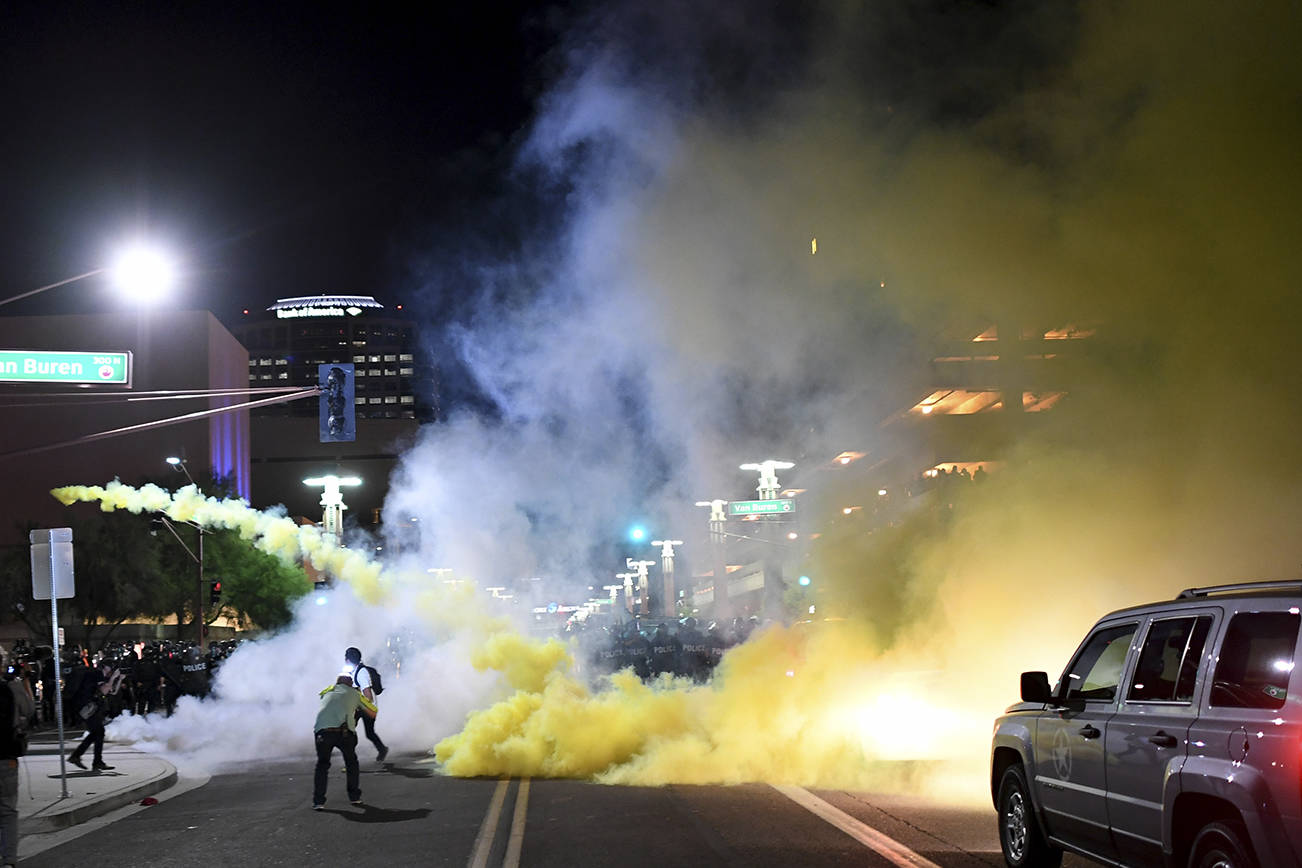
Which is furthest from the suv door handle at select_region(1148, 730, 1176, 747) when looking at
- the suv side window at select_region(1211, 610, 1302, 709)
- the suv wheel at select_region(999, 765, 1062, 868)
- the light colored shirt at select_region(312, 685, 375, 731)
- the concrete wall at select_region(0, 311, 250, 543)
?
the concrete wall at select_region(0, 311, 250, 543)

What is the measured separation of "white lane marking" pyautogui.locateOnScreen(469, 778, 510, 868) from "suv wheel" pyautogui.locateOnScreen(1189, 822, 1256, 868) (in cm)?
491

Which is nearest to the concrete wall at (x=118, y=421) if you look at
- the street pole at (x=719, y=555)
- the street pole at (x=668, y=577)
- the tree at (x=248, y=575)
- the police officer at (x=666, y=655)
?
the tree at (x=248, y=575)

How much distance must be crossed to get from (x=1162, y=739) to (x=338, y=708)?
8.74 metres

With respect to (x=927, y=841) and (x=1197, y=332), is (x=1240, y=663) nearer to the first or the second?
(x=927, y=841)

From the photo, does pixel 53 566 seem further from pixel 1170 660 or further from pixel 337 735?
pixel 1170 660

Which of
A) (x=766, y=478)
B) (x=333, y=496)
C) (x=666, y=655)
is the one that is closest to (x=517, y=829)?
(x=666, y=655)

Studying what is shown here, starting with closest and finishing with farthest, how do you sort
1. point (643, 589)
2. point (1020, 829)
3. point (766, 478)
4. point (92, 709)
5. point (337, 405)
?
point (1020, 829), point (92, 709), point (337, 405), point (766, 478), point (643, 589)

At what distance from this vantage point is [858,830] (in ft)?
31.3

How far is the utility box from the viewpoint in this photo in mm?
14109

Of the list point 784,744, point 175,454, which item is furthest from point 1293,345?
point 175,454

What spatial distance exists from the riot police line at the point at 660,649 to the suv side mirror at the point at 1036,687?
59.9ft

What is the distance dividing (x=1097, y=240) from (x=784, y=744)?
7.21 meters

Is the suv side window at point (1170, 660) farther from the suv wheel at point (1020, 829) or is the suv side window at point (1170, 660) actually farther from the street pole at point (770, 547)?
the street pole at point (770, 547)

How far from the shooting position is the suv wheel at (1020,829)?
752cm
